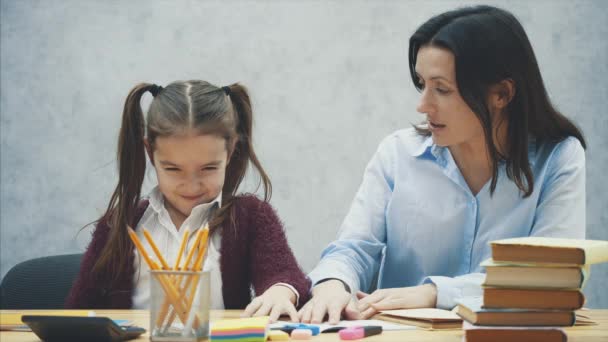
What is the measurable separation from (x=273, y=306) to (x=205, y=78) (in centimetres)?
173

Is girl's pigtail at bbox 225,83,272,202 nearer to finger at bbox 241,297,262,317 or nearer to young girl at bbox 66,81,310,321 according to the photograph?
young girl at bbox 66,81,310,321

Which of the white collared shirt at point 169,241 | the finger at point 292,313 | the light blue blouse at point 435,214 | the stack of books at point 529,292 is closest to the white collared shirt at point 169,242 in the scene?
the white collared shirt at point 169,241

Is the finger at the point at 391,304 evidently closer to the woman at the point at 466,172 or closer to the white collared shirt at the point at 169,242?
the woman at the point at 466,172

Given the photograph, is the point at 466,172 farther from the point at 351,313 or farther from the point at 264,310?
the point at 264,310

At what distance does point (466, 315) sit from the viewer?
1027 mm

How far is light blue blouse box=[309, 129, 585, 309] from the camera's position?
1.62 metres

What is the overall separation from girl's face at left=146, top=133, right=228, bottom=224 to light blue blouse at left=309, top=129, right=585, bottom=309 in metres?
0.30

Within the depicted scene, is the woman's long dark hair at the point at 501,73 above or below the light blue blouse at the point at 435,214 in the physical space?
above

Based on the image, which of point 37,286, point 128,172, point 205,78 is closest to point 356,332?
point 128,172

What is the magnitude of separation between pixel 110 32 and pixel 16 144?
0.58 metres

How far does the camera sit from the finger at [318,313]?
48.4 inches

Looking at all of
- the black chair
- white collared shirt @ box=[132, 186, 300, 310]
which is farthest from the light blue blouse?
the black chair

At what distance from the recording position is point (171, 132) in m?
1.52

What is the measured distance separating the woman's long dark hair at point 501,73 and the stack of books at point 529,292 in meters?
0.68
